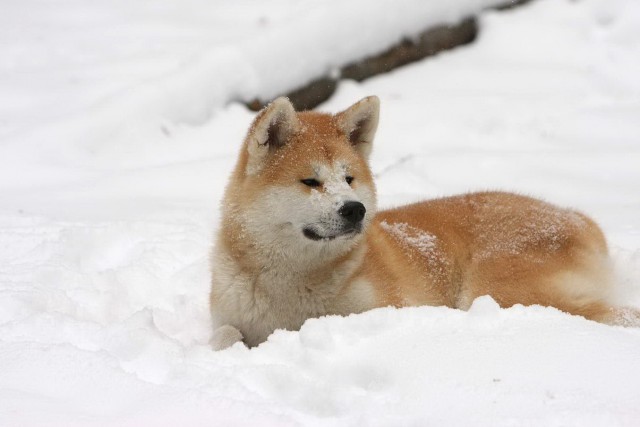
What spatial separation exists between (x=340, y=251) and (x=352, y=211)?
40 centimetres

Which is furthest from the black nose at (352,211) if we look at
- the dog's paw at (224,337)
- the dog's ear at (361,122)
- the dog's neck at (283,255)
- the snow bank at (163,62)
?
the snow bank at (163,62)

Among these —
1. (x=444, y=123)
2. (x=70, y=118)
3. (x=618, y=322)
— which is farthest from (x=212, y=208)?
(x=618, y=322)

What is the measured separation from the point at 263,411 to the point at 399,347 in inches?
28.5

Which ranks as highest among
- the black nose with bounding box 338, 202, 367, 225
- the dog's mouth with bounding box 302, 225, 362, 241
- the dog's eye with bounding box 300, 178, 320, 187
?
the dog's eye with bounding box 300, 178, 320, 187

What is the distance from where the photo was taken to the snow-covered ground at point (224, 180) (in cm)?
285

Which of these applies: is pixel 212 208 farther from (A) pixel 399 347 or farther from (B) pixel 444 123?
(A) pixel 399 347

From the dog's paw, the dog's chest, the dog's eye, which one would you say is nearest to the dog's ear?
the dog's eye

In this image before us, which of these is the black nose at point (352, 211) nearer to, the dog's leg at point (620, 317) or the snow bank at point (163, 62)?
the dog's leg at point (620, 317)

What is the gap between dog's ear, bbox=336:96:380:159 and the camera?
4496 mm

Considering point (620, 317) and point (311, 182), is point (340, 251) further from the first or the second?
point (620, 317)

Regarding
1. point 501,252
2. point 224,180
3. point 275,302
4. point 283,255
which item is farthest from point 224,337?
point 224,180

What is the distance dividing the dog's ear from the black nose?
727 mm

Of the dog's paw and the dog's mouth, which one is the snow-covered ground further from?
the dog's mouth

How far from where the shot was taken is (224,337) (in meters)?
4.11
